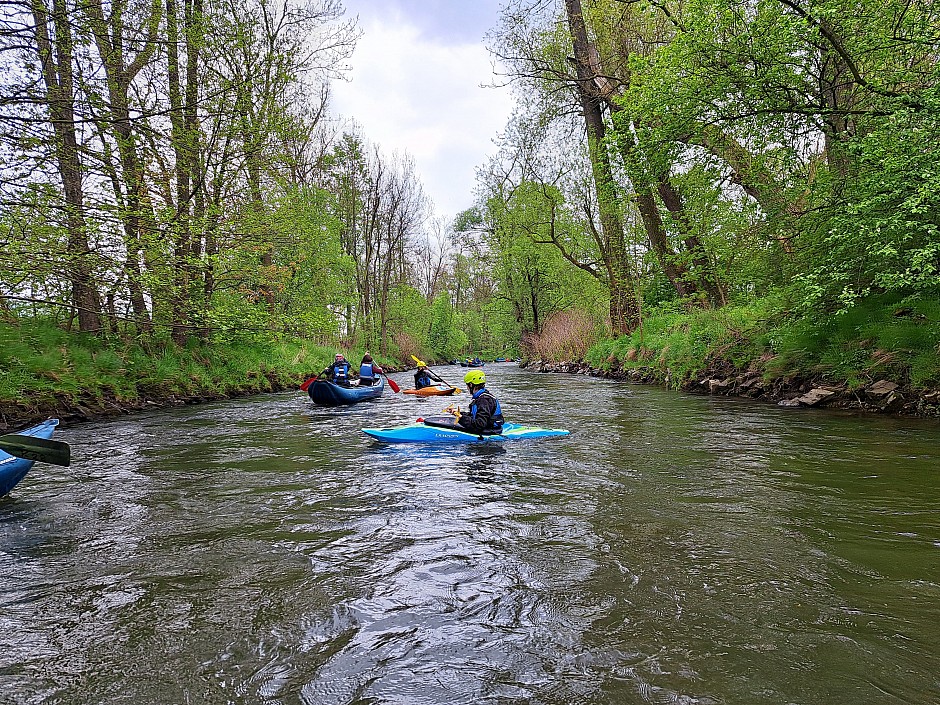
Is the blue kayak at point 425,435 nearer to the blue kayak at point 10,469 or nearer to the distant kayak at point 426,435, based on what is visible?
the distant kayak at point 426,435

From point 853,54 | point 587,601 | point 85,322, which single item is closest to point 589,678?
point 587,601

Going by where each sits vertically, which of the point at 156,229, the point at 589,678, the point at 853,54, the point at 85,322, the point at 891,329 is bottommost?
the point at 589,678

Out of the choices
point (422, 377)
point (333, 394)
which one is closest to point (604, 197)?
point (422, 377)

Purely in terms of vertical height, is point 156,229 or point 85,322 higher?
point 156,229

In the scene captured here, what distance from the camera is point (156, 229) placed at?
28.9 ft

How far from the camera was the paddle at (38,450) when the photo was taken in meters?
4.68

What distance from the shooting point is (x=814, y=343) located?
30.0ft

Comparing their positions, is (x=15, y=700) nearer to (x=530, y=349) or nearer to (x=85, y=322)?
(x=85, y=322)

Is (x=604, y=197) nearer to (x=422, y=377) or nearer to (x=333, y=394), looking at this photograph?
(x=422, y=377)

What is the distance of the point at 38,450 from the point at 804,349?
35.2 ft

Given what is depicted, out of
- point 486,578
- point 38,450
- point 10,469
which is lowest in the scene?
point 486,578

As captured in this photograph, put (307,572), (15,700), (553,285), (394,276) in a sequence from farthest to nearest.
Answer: (394,276) < (553,285) < (307,572) < (15,700)

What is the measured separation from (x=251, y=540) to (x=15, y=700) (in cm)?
175

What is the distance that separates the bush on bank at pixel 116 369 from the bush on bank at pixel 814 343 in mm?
11493
